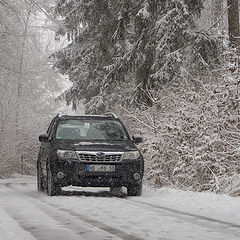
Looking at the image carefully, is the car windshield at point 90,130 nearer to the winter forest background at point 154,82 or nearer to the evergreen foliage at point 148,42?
the winter forest background at point 154,82

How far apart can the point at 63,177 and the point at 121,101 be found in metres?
11.1

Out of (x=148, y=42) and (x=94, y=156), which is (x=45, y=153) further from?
(x=148, y=42)

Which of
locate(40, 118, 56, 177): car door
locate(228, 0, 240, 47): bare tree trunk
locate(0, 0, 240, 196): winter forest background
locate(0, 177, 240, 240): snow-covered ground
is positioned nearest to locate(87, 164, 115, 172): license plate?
locate(0, 177, 240, 240): snow-covered ground

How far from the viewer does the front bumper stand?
11.7m

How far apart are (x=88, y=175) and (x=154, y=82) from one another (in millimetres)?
7150

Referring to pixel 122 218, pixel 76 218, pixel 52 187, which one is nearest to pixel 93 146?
pixel 52 187

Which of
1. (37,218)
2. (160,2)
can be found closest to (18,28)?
(160,2)

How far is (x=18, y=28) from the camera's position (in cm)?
2270

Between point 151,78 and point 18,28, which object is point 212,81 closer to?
point 151,78

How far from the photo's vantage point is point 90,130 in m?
13.2

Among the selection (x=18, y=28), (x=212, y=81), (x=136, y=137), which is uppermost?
(x=18, y=28)

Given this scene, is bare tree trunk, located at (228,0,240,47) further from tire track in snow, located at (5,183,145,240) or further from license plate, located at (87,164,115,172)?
tire track in snow, located at (5,183,145,240)

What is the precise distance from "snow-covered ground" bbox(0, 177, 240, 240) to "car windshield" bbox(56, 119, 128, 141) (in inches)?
72.7

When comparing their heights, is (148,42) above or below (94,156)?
above
